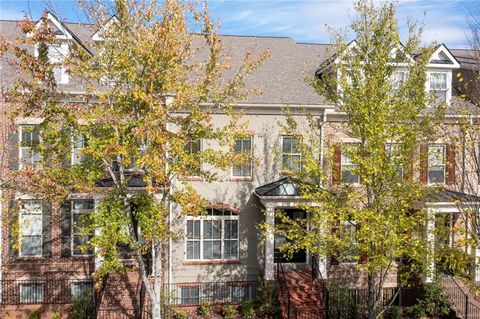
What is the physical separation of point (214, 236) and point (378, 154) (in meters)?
8.31

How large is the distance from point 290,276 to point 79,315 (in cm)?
794

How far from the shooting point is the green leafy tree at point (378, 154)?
42.7 ft

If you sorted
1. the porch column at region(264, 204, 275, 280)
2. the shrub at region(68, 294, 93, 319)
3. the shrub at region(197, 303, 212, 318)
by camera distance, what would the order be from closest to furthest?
the shrub at region(68, 294, 93, 319) < the shrub at region(197, 303, 212, 318) < the porch column at region(264, 204, 275, 280)

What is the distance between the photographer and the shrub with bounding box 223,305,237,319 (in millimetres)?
16656

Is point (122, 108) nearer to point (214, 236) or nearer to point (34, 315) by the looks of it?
point (214, 236)

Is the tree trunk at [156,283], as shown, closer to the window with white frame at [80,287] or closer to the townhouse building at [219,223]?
the townhouse building at [219,223]

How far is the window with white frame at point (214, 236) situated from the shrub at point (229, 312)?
2331 millimetres

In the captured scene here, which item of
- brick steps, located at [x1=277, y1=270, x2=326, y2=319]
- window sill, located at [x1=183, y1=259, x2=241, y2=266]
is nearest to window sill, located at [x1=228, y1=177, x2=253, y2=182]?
window sill, located at [x1=183, y1=259, x2=241, y2=266]

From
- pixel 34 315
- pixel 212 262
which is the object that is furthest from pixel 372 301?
pixel 34 315

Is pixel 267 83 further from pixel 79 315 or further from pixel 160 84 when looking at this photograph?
pixel 79 315

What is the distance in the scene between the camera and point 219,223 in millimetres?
18844

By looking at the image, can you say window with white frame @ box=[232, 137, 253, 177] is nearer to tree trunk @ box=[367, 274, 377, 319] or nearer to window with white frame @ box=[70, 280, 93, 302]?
tree trunk @ box=[367, 274, 377, 319]

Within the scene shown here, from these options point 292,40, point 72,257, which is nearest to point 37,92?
point 72,257

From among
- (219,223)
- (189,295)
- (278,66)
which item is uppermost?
(278,66)
